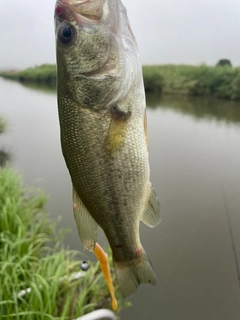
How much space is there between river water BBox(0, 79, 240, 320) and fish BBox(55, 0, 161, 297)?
10.4 feet

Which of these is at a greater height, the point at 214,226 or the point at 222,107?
the point at 222,107

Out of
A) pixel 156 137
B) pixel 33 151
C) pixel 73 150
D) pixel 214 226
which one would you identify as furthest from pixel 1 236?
pixel 156 137

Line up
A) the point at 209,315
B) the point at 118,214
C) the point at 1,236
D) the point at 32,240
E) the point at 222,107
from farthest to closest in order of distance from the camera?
1. the point at 222,107
2. the point at 209,315
3. the point at 32,240
4. the point at 1,236
5. the point at 118,214

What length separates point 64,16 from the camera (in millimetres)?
1040

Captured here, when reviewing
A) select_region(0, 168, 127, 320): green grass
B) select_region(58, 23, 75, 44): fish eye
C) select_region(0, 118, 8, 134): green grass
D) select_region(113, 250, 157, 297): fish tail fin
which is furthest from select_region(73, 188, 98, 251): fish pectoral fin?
select_region(0, 118, 8, 134): green grass

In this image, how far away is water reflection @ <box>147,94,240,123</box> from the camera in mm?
15250

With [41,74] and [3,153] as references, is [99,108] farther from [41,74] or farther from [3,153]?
[41,74]

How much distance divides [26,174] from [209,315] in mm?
5765

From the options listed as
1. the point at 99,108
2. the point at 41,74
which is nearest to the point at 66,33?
the point at 99,108

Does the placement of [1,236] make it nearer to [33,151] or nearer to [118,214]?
[118,214]

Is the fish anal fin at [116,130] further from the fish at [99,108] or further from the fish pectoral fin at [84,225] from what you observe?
the fish pectoral fin at [84,225]

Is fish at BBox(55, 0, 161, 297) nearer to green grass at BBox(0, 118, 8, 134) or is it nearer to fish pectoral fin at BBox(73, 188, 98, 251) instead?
fish pectoral fin at BBox(73, 188, 98, 251)

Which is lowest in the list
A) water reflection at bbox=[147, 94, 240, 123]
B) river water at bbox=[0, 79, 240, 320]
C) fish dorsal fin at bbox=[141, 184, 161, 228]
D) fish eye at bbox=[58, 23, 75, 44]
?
river water at bbox=[0, 79, 240, 320]

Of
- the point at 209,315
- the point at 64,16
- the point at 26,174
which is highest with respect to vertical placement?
the point at 64,16
